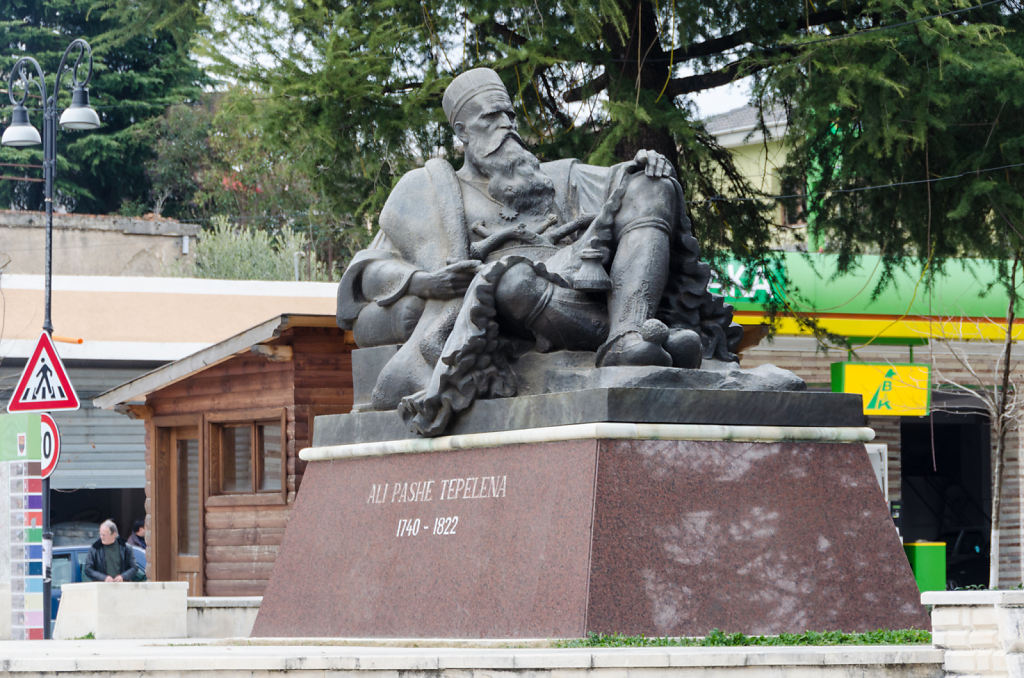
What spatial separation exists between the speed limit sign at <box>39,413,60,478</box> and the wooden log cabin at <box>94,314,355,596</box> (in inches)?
68.0

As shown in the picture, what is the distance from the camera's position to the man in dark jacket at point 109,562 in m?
15.7

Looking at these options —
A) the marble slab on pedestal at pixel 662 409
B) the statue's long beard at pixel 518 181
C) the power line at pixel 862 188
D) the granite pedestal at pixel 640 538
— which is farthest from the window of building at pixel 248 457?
the marble slab on pedestal at pixel 662 409

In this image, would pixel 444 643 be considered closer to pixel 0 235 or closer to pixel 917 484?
pixel 917 484

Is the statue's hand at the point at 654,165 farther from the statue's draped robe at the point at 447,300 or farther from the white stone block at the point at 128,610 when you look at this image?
the white stone block at the point at 128,610

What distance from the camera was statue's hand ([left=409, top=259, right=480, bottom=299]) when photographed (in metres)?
9.50

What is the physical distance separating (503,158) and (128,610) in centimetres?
471

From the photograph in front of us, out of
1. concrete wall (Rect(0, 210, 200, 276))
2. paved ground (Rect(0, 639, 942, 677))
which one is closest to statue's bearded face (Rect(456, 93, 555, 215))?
paved ground (Rect(0, 639, 942, 677))

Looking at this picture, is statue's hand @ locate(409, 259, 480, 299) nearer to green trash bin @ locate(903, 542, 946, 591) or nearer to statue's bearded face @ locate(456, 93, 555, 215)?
statue's bearded face @ locate(456, 93, 555, 215)

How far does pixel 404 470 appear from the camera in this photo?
9.47 meters

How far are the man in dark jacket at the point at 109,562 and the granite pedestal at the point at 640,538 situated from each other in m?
6.91

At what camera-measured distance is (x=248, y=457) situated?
18469mm

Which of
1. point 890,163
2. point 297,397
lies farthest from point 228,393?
point 890,163

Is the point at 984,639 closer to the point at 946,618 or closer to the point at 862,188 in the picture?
the point at 946,618

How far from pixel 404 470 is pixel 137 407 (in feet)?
36.9
